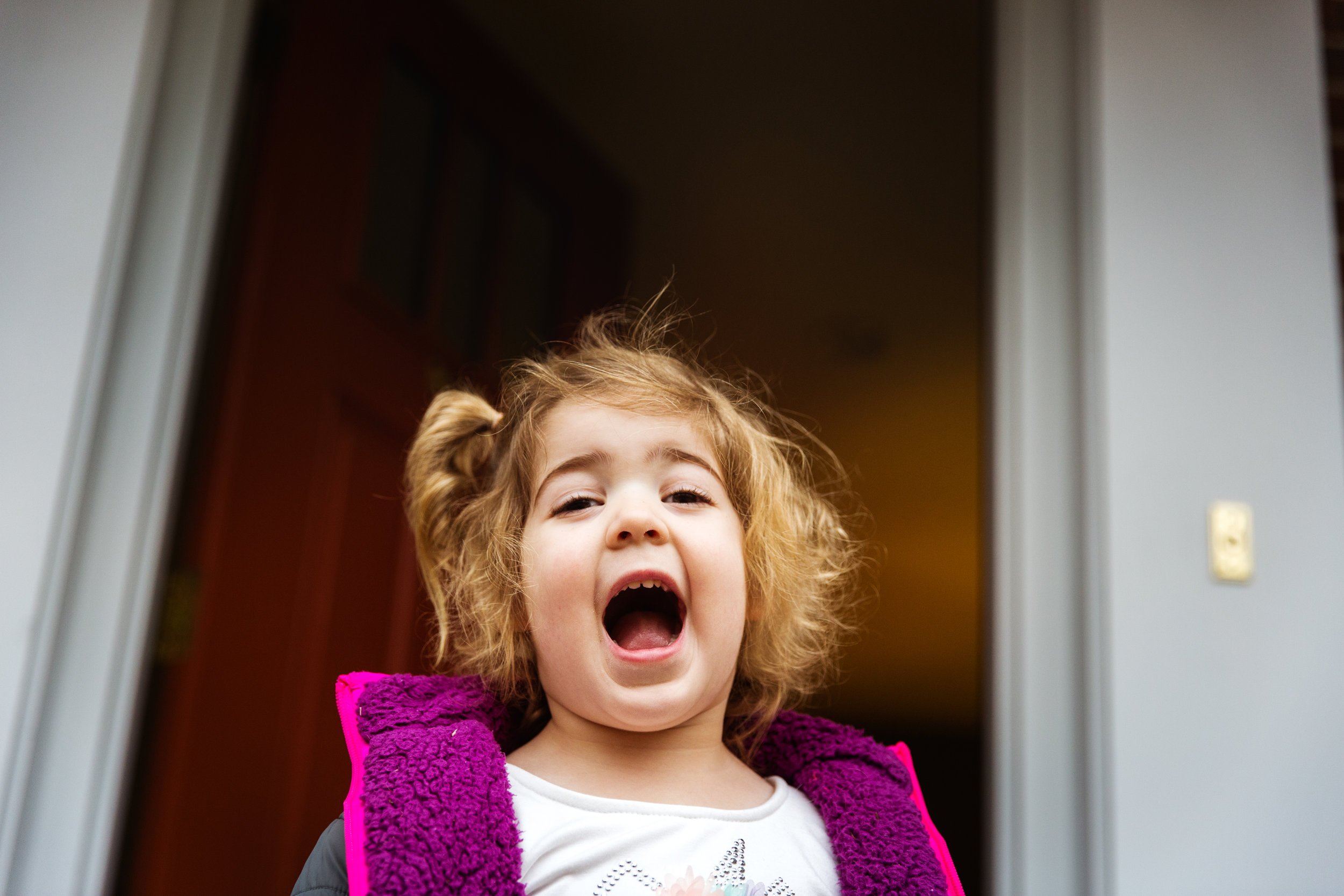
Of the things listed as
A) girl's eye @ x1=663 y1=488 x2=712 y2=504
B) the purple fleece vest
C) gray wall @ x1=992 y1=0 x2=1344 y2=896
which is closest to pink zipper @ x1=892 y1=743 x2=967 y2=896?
the purple fleece vest

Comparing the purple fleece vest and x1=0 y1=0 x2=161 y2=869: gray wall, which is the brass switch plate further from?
x1=0 y1=0 x2=161 y2=869: gray wall

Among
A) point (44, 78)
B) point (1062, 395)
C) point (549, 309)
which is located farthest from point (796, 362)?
point (44, 78)

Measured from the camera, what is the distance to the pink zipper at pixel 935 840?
3.24 ft

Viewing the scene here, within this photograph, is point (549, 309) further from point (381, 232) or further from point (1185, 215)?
point (1185, 215)

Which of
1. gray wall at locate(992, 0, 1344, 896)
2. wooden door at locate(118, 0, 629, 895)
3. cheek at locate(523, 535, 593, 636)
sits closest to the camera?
cheek at locate(523, 535, 593, 636)

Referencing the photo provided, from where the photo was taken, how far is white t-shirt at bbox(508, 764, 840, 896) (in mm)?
859

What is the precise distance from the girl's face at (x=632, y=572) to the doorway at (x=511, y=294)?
896 millimetres

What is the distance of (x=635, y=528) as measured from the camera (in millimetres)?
913

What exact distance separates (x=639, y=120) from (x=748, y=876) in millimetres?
2938

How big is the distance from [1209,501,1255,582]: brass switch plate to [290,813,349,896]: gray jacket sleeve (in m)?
0.96

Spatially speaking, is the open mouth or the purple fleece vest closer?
the purple fleece vest

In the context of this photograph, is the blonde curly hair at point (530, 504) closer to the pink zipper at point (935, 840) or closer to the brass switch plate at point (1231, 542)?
the pink zipper at point (935, 840)

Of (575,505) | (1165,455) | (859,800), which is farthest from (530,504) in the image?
(1165,455)

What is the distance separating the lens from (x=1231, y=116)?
134 cm
